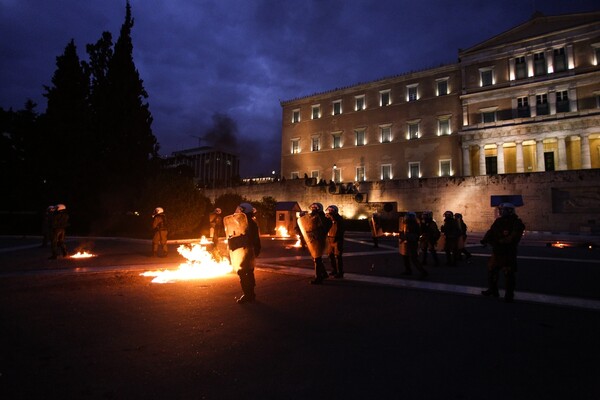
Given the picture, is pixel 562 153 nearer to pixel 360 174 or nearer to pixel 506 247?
pixel 360 174

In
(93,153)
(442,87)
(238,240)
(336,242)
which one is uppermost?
(442,87)

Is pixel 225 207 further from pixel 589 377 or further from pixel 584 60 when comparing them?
pixel 584 60

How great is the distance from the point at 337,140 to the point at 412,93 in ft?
38.4

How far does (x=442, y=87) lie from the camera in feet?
137

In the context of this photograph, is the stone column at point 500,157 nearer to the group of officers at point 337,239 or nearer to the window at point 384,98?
the window at point 384,98

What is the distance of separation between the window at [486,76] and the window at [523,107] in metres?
3.66

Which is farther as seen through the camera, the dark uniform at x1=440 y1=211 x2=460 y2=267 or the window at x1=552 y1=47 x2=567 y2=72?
the window at x1=552 y1=47 x2=567 y2=72

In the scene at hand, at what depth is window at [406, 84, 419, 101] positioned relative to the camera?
43.4 meters

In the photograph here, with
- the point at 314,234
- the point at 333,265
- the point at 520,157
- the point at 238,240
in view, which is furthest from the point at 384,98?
the point at 238,240

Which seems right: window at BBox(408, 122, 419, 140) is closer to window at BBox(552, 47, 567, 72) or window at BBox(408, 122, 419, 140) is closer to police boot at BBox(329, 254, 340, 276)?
window at BBox(552, 47, 567, 72)

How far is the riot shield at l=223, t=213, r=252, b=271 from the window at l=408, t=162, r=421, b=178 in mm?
39246

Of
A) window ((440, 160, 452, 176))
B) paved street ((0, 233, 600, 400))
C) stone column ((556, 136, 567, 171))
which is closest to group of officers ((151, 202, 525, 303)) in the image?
paved street ((0, 233, 600, 400))

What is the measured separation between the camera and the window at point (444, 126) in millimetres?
40856

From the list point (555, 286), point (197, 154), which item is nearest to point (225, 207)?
point (555, 286)
